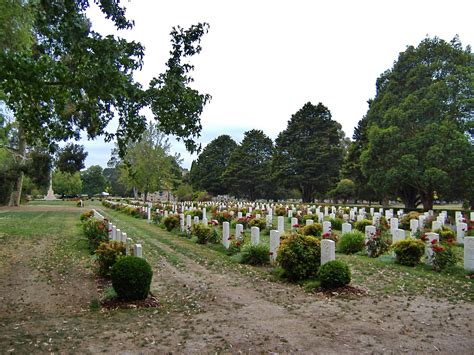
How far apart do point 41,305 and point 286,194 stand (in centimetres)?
7770

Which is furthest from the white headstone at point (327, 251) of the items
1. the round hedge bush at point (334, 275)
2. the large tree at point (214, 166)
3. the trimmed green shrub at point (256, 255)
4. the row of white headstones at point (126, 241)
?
the large tree at point (214, 166)

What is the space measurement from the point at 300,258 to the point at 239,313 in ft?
9.70

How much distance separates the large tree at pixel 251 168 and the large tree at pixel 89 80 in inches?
2485

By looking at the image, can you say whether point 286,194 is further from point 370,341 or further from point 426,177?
point 370,341

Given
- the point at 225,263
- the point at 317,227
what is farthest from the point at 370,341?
the point at 317,227

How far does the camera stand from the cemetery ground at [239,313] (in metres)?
5.49

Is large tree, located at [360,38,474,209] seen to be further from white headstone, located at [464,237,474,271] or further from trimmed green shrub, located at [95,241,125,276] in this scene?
trimmed green shrub, located at [95,241,125,276]

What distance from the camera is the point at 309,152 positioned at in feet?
188

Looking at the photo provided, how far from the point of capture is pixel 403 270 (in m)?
10.4

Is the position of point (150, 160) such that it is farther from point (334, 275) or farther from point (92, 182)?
point (92, 182)

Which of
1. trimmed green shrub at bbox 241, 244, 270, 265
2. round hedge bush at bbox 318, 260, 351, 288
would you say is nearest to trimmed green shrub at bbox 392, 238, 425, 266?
round hedge bush at bbox 318, 260, 351, 288

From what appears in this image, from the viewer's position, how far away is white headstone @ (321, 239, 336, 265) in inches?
354

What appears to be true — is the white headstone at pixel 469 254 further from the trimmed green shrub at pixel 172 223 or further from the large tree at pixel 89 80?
the trimmed green shrub at pixel 172 223

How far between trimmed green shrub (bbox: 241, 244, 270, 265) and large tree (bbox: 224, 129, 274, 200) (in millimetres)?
59834
